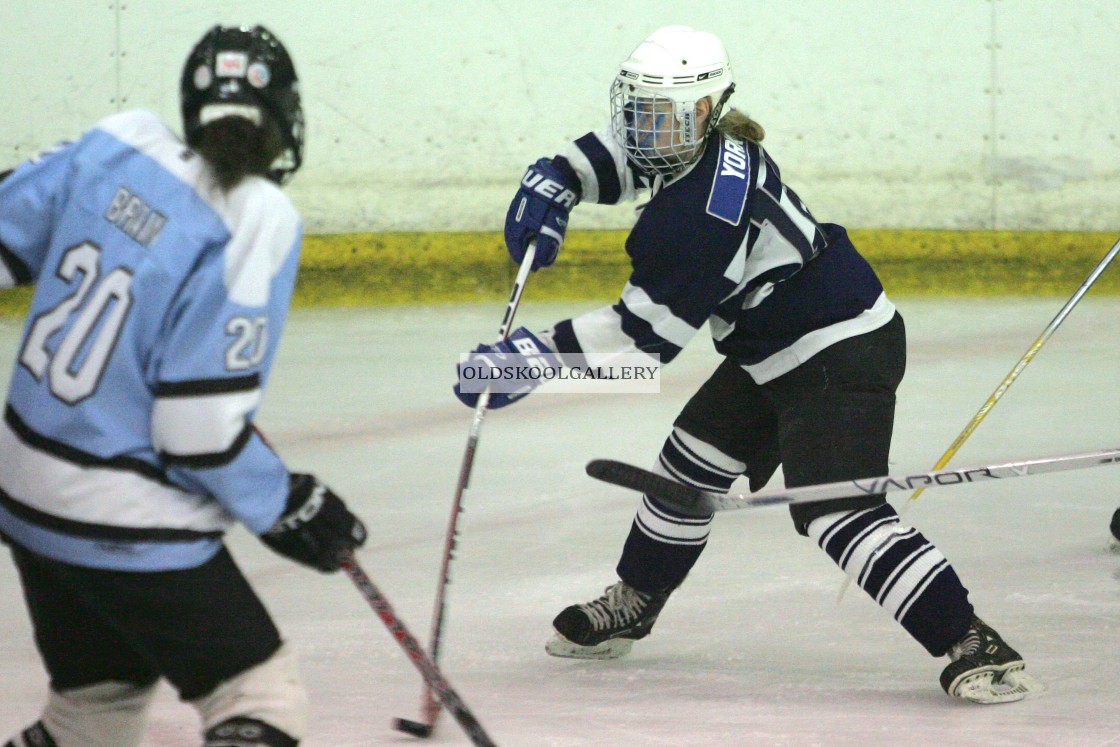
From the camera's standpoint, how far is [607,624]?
2.23 metres

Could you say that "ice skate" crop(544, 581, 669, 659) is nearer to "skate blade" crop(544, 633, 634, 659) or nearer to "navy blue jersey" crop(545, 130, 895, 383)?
"skate blade" crop(544, 633, 634, 659)

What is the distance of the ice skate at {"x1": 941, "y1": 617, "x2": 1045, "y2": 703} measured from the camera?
1.94 metres

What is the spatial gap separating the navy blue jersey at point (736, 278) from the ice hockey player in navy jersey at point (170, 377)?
0.70 m

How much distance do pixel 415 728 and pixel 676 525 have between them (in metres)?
0.58

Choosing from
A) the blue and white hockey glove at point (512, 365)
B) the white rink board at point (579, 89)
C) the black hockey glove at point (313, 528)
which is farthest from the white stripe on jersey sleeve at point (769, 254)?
the white rink board at point (579, 89)

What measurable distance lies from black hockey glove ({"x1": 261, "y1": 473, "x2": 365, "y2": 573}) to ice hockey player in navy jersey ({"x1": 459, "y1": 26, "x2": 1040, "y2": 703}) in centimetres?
63

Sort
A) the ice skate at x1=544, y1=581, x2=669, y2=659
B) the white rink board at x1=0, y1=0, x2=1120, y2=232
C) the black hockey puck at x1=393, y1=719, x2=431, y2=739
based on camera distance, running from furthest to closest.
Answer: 1. the white rink board at x1=0, y1=0, x2=1120, y2=232
2. the ice skate at x1=544, y1=581, x2=669, y2=659
3. the black hockey puck at x1=393, y1=719, x2=431, y2=739

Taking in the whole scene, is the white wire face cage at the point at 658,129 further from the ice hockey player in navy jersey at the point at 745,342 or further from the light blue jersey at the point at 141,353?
the light blue jersey at the point at 141,353

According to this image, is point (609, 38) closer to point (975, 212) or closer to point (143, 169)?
point (975, 212)

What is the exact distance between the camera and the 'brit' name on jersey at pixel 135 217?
1214mm

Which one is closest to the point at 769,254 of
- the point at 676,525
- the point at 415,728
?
the point at 676,525

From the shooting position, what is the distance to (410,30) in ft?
17.1

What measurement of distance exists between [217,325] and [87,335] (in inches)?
4.2
